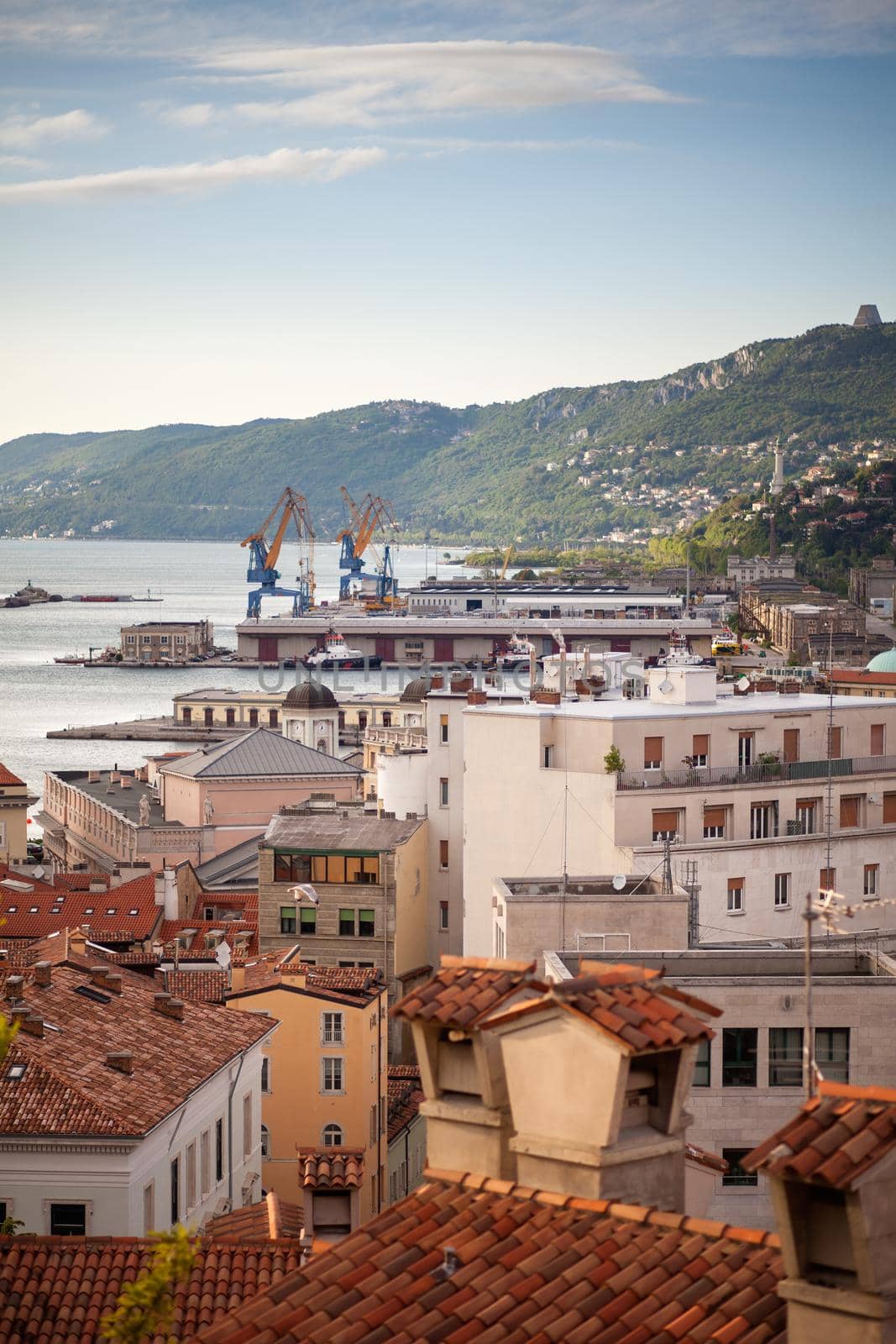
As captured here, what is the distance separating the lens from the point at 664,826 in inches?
930

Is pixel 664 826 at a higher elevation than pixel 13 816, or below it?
higher

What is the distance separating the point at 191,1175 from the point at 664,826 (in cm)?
999

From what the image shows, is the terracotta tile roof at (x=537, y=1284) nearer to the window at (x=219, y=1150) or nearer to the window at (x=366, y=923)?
the window at (x=219, y=1150)

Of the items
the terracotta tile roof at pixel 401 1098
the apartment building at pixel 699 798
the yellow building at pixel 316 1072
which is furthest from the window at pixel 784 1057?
the apartment building at pixel 699 798

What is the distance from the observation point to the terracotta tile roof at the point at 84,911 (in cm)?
2891

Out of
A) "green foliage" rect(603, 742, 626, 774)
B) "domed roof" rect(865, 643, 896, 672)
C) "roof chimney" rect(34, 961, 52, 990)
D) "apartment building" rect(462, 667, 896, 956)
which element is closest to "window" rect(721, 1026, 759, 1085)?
"roof chimney" rect(34, 961, 52, 990)

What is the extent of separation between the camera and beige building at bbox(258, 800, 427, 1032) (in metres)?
29.7

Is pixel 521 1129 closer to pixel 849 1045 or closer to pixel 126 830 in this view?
pixel 849 1045

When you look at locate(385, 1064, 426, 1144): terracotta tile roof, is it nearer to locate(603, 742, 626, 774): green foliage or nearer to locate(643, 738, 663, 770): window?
locate(603, 742, 626, 774): green foliage

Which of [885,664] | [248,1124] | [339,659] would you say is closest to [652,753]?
[248,1124]

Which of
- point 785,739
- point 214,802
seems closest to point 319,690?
point 214,802

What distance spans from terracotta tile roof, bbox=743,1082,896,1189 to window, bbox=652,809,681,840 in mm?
18871

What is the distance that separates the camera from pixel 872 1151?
452 cm

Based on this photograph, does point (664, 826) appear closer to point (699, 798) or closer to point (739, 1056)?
point (699, 798)
